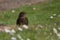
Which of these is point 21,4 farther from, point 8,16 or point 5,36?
point 5,36

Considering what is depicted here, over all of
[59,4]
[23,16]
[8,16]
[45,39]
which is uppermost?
[59,4]

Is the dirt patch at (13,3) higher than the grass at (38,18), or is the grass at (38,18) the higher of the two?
the dirt patch at (13,3)

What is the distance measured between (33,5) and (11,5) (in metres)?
1.85

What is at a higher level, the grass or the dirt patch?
the dirt patch

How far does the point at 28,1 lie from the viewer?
26.1 m

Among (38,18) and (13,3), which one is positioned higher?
(13,3)

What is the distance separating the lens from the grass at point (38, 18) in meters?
6.01

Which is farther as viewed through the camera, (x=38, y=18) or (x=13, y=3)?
(x=13, y=3)

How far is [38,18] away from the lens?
1703cm

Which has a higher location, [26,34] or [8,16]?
[8,16]

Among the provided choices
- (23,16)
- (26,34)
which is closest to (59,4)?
(23,16)

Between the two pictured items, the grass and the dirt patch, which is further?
the dirt patch

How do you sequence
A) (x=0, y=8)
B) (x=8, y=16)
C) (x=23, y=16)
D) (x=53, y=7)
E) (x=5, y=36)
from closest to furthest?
(x=5, y=36), (x=23, y=16), (x=8, y=16), (x=53, y=7), (x=0, y=8)

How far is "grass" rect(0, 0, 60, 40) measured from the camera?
6007 mm
